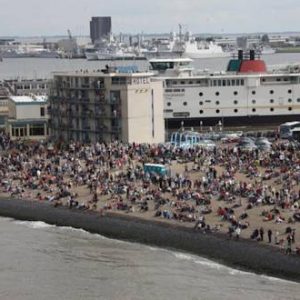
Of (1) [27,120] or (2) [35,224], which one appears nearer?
(2) [35,224]

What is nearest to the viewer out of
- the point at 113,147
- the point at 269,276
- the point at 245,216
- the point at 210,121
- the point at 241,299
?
the point at 241,299

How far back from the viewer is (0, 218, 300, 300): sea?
783 inches

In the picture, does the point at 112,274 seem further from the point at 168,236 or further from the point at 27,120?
the point at 27,120

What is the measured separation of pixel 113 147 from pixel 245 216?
453 inches

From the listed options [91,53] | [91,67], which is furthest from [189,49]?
[91,53]

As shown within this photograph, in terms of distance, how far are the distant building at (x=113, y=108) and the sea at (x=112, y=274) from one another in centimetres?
1164

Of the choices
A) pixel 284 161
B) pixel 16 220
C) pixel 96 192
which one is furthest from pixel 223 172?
pixel 16 220

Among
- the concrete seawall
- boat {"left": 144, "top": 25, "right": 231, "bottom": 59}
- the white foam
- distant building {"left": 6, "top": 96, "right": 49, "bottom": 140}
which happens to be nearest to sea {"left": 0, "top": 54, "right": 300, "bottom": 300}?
the concrete seawall

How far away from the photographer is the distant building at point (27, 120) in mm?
42875

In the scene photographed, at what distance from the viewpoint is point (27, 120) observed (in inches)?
1700

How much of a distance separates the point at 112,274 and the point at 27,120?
73.1ft

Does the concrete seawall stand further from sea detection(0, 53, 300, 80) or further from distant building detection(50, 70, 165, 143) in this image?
sea detection(0, 53, 300, 80)

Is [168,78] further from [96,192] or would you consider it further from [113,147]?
[96,192]

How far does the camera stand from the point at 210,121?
47000 mm
